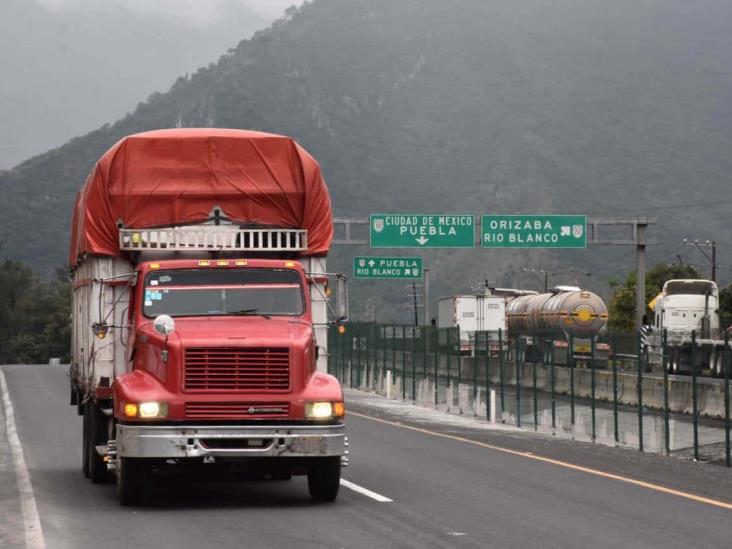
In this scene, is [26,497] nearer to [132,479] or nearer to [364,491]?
[132,479]

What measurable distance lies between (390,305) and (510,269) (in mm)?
17111

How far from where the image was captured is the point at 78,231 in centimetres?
1862

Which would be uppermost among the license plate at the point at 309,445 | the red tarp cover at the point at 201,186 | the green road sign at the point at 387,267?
the green road sign at the point at 387,267

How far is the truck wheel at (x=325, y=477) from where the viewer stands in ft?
50.1

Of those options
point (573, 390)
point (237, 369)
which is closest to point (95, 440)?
point (237, 369)

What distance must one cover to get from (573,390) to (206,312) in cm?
1371

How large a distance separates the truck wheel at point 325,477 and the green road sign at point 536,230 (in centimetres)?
4593

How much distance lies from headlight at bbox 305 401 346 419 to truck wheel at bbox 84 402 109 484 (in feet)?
11.2

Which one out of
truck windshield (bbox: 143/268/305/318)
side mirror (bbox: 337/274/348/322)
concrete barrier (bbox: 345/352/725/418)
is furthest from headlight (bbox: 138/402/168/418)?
concrete barrier (bbox: 345/352/725/418)

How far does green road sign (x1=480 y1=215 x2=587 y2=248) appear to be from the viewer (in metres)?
61.0

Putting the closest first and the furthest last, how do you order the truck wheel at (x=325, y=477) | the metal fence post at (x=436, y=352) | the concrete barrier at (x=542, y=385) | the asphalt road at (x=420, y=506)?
1. the asphalt road at (x=420, y=506)
2. the truck wheel at (x=325, y=477)
3. the concrete barrier at (x=542, y=385)
4. the metal fence post at (x=436, y=352)

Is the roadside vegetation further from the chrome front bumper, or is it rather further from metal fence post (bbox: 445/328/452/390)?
the chrome front bumper

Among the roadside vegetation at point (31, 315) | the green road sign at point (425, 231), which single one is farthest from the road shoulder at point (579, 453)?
the roadside vegetation at point (31, 315)

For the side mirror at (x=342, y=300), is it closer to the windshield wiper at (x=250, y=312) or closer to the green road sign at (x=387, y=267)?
the windshield wiper at (x=250, y=312)
